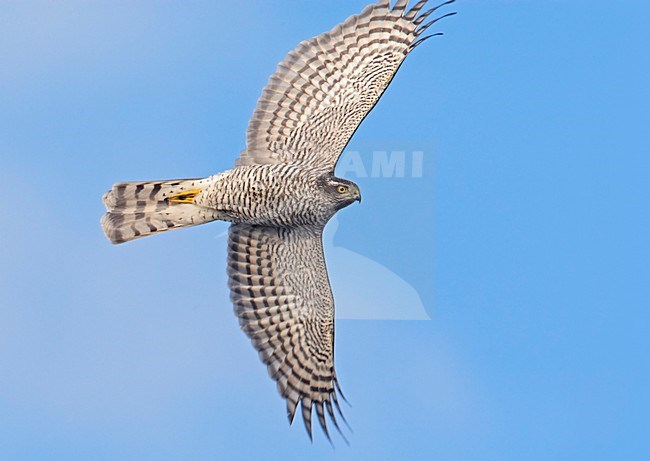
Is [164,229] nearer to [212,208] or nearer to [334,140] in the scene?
[212,208]

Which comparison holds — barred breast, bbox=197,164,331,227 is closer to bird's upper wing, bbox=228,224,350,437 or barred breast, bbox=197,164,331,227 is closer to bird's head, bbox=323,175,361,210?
bird's head, bbox=323,175,361,210

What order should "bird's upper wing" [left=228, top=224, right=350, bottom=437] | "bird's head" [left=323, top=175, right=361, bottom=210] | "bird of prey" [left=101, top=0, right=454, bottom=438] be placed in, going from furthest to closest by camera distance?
"bird's upper wing" [left=228, top=224, right=350, bottom=437]
"bird of prey" [left=101, top=0, right=454, bottom=438]
"bird's head" [left=323, top=175, right=361, bottom=210]

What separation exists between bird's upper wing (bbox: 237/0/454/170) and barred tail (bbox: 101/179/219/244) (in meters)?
0.82

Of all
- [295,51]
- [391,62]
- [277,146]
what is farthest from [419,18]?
[277,146]

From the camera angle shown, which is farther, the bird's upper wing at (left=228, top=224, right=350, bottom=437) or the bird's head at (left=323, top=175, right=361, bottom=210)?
the bird's upper wing at (left=228, top=224, right=350, bottom=437)

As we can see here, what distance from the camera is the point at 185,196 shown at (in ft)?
39.4

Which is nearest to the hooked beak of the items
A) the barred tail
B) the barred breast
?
the barred breast

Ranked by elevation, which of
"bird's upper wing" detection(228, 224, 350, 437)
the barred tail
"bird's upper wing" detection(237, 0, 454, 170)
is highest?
"bird's upper wing" detection(237, 0, 454, 170)

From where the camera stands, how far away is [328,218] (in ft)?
39.2

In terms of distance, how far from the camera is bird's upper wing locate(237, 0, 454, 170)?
1212cm

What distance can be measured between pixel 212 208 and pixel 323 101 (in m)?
1.69

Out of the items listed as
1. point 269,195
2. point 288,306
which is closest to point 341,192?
point 269,195

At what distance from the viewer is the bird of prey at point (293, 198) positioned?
11805mm

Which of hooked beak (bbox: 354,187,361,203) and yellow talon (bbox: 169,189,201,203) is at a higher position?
yellow talon (bbox: 169,189,201,203)
